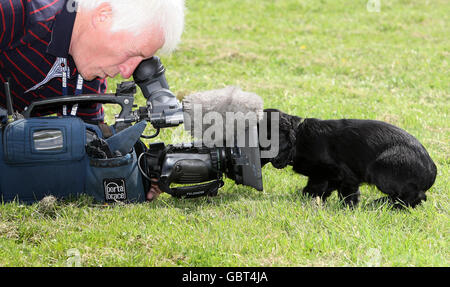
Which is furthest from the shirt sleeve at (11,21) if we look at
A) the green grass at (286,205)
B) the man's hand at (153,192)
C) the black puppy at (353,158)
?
the black puppy at (353,158)

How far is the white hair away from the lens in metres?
3.05

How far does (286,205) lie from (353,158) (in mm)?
814

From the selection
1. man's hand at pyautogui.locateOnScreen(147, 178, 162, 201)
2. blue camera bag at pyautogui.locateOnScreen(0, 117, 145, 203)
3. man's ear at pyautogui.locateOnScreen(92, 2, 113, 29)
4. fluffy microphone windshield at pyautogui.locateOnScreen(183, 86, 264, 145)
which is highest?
man's ear at pyautogui.locateOnScreen(92, 2, 113, 29)

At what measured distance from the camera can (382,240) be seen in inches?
109

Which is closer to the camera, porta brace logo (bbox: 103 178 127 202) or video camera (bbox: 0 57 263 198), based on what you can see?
porta brace logo (bbox: 103 178 127 202)

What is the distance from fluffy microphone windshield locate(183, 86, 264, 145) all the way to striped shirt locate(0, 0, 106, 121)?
0.92 metres

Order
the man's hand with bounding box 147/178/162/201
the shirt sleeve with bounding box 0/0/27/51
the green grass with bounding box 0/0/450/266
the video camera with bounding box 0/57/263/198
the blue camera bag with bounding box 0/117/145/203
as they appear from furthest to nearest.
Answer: the man's hand with bounding box 147/178/162/201 → the video camera with bounding box 0/57/263/198 → the blue camera bag with bounding box 0/117/145/203 → the shirt sleeve with bounding box 0/0/27/51 → the green grass with bounding box 0/0/450/266

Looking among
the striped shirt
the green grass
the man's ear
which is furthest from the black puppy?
the striped shirt

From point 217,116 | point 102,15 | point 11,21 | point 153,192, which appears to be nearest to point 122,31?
point 102,15

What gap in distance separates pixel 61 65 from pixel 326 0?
10.8m

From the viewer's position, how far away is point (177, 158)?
340cm

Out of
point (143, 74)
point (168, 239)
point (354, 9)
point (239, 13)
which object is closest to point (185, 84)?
point (143, 74)

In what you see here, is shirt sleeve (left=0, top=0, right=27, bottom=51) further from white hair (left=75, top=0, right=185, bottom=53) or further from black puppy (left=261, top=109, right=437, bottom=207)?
black puppy (left=261, top=109, right=437, bottom=207)

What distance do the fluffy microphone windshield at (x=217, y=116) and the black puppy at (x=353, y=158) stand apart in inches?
22.2
